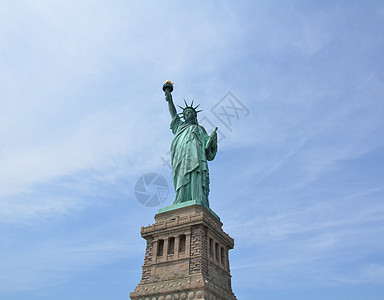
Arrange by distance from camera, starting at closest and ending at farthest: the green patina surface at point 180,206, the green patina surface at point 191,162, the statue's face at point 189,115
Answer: the green patina surface at point 180,206
the green patina surface at point 191,162
the statue's face at point 189,115

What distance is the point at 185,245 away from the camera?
22.6 metres

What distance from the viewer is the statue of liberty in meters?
25.6

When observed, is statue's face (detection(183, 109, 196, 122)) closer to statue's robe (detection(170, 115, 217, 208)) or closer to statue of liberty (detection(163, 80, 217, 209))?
statue of liberty (detection(163, 80, 217, 209))

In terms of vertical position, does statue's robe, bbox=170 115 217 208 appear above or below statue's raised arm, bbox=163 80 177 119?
below

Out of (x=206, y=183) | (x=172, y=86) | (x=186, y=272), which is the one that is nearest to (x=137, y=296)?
(x=186, y=272)

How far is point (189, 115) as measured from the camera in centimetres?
3025

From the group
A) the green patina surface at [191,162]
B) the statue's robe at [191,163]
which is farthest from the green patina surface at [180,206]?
the statue's robe at [191,163]

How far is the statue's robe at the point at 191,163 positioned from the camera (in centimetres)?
2558

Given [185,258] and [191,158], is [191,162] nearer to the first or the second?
[191,158]

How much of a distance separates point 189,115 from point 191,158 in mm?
5304

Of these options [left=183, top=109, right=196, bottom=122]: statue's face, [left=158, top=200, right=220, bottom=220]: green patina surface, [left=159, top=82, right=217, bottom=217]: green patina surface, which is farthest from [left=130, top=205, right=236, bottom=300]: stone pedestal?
[left=183, top=109, right=196, bottom=122]: statue's face

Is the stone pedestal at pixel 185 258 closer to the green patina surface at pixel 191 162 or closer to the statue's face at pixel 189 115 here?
the green patina surface at pixel 191 162

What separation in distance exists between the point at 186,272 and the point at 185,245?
1.88m

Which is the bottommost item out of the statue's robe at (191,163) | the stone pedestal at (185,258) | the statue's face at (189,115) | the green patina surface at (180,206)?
the stone pedestal at (185,258)
